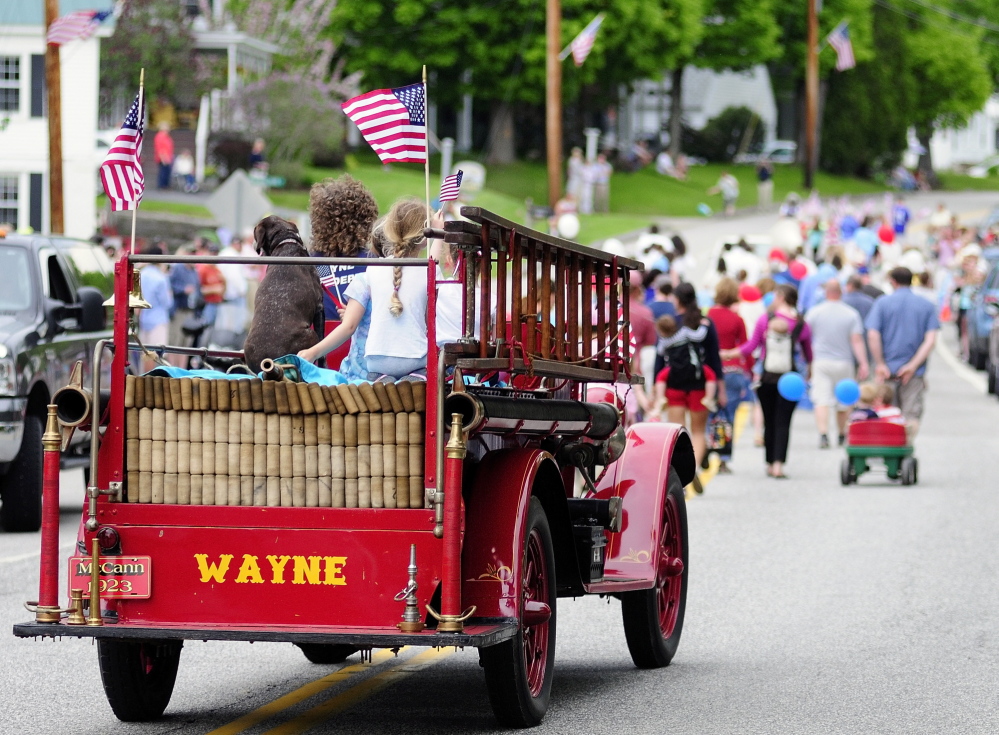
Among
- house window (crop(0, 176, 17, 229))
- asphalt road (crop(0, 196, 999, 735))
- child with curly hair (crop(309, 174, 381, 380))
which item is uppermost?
house window (crop(0, 176, 17, 229))

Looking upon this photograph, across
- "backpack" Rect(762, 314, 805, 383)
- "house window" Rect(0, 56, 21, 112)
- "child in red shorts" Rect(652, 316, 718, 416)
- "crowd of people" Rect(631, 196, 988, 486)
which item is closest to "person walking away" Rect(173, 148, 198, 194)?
"house window" Rect(0, 56, 21, 112)

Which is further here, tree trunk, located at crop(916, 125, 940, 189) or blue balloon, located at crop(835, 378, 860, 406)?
tree trunk, located at crop(916, 125, 940, 189)

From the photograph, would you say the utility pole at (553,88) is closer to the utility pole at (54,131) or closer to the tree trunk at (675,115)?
the utility pole at (54,131)

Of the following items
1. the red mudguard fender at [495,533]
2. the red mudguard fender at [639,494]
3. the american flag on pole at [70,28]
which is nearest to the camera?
the red mudguard fender at [495,533]

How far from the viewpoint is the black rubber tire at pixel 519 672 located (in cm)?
673

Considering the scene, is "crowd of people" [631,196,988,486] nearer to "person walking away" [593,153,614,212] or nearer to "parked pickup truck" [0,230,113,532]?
"parked pickup truck" [0,230,113,532]

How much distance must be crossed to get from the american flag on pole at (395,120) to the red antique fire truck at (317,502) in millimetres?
770

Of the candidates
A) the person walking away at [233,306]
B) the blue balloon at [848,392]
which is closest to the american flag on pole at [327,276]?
the blue balloon at [848,392]

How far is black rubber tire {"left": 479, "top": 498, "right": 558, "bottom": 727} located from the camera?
673 cm

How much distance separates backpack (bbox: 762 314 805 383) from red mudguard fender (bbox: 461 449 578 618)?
11.5 metres

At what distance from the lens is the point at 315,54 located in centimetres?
5728

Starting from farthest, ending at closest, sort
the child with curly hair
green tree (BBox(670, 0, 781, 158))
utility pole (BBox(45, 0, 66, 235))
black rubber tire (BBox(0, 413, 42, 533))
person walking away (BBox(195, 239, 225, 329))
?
green tree (BBox(670, 0, 781, 158)) < utility pole (BBox(45, 0, 66, 235)) < person walking away (BBox(195, 239, 225, 329)) < black rubber tire (BBox(0, 413, 42, 533)) < the child with curly hair

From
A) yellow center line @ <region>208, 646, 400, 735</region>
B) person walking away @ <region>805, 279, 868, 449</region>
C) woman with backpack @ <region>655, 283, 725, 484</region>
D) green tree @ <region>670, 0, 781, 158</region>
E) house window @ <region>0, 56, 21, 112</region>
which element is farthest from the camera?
green tree @ <region>670, 0, 781, 158</region>

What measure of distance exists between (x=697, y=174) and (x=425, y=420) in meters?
67.0
